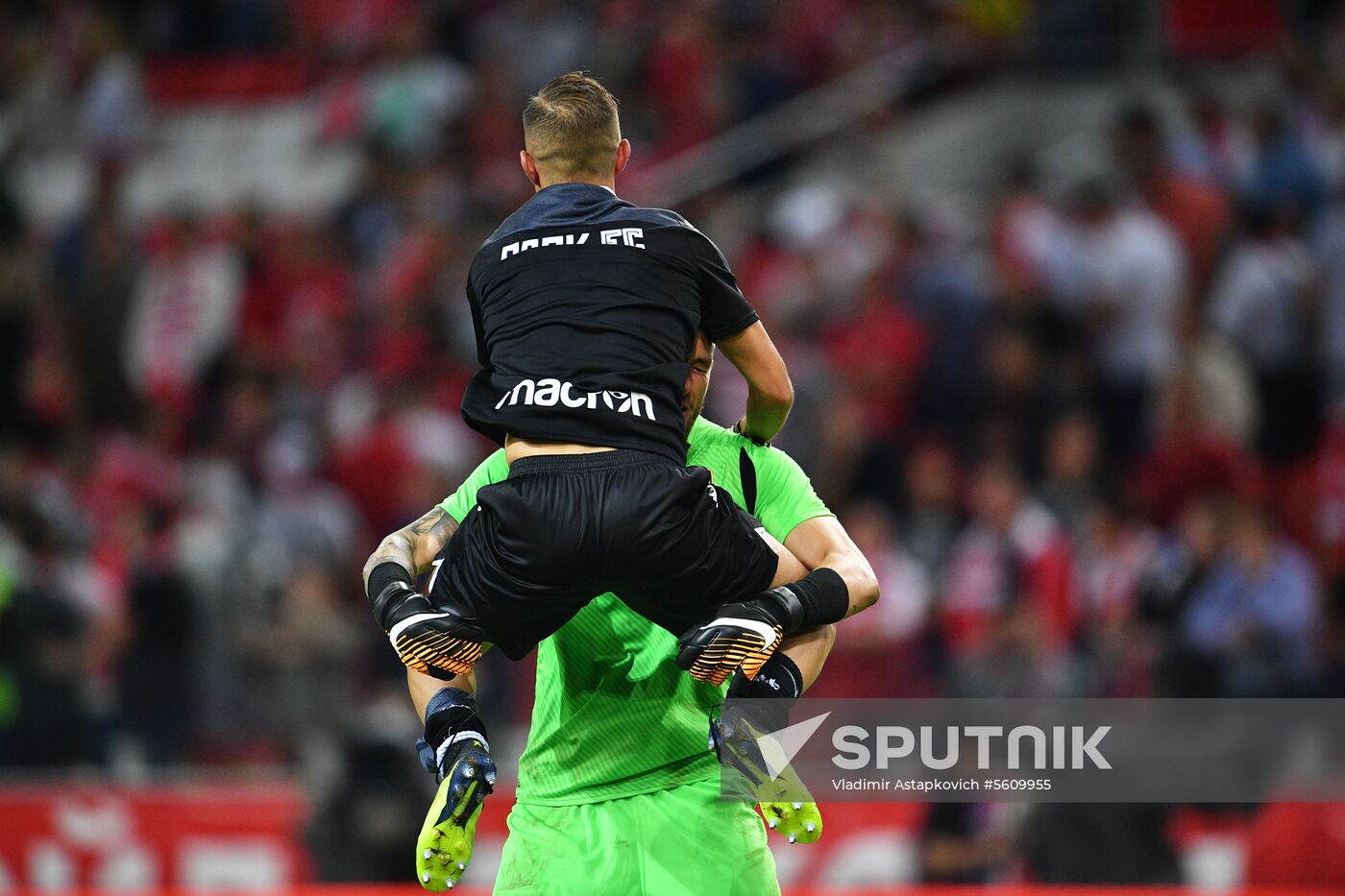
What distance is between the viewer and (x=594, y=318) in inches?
175

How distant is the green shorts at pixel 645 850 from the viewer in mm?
4457

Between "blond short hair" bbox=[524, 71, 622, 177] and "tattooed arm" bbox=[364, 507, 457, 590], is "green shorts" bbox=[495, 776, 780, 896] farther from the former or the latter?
"blond short hair" bbox=[524, 71, 622, 177]

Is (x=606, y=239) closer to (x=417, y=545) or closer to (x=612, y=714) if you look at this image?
(x=417, y=545)

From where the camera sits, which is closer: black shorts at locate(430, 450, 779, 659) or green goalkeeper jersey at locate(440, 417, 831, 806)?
black shorts at locate(430, 450, 779, 659)

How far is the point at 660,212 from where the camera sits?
461 cm

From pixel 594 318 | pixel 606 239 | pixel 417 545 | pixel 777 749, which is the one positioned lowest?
pixel 777 749

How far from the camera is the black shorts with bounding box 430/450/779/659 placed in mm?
4285

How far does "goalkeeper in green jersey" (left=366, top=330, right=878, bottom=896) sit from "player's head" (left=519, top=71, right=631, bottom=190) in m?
0.47

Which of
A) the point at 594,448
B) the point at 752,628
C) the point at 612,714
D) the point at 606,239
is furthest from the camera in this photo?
the point at 612,714

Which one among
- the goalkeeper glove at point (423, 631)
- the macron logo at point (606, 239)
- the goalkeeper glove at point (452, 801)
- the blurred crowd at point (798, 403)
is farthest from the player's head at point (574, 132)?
the blurred crowd at point (798, 403)

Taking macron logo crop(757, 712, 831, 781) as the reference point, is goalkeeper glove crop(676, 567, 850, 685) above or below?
above

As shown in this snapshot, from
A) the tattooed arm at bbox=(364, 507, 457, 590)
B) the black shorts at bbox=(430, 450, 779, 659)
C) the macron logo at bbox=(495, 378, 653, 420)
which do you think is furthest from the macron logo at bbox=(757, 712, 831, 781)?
the tattooed arm at bbox=(364, 507, 457, 590)

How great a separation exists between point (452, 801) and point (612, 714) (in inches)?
19.4

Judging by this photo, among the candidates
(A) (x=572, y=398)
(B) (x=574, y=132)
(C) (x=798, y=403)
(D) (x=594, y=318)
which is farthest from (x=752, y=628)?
(C) (x=798, y=403)
